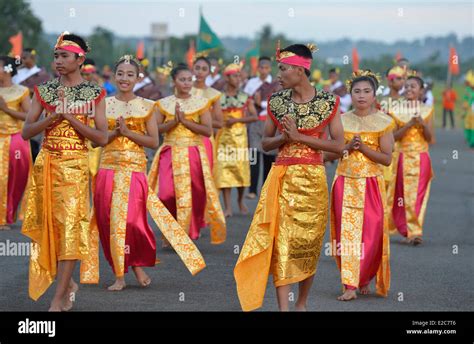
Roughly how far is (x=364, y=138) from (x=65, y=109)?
107 inches

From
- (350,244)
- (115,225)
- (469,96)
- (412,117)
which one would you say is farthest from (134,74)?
(469,96)

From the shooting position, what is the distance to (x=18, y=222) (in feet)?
44.5

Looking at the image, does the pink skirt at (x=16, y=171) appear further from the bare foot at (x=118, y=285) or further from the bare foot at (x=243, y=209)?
the bare foot at (x=118, y=285)

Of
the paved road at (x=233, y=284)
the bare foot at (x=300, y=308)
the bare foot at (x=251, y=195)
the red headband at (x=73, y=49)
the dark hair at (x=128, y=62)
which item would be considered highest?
the red headband at (x=73, y=49)

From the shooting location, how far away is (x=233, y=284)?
9664 mm

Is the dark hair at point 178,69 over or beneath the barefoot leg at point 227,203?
over

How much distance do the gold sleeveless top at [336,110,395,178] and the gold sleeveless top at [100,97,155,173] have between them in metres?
1.71

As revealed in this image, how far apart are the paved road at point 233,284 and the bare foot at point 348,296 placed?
6cm

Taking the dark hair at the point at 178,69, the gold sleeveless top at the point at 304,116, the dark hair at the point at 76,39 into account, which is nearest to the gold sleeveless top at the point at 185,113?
the dark hair at the point at 178,69

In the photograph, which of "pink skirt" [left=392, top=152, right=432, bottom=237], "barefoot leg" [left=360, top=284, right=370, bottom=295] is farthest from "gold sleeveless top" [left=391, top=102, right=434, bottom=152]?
"barefoot leg" [left=360, top=284, right=370, bottom=295]

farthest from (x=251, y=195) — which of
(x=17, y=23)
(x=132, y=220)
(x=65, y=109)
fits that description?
(x=17, y=23)

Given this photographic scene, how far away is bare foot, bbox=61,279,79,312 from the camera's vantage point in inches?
328

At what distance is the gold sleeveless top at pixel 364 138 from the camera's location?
934 cm

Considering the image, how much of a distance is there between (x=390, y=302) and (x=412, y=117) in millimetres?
3753
